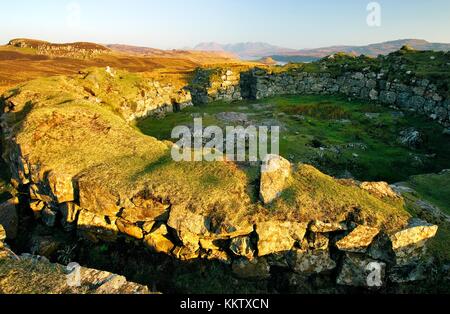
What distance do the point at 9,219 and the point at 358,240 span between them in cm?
1747

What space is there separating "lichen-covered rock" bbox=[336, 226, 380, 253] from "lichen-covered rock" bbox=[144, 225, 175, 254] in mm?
7349

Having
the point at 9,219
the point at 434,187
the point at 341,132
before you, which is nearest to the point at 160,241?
the point at 9,219

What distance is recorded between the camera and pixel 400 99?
4622 cm

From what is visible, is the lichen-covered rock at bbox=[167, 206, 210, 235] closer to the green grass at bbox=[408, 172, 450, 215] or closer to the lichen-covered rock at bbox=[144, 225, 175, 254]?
the lichen-covered rock at bbox=[144, 225, 175, 254]

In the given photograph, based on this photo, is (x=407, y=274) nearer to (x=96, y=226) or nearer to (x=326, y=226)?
(x=326, y=226)

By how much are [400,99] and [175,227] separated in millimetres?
42346

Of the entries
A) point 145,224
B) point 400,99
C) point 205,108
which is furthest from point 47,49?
point 145,224

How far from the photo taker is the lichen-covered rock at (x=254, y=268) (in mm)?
14164

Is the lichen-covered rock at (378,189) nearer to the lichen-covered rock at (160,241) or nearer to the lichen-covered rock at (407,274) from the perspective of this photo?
the lichen-covered rock at (407,274)

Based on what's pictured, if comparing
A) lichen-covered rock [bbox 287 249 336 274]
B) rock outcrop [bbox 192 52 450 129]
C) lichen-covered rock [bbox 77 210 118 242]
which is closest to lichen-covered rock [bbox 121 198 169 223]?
lichen-covered rock [bbox 77 210 118 242]

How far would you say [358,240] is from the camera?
13.9 meters

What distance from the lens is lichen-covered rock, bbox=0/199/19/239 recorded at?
696 inches

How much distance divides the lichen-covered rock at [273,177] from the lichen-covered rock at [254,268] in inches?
100
